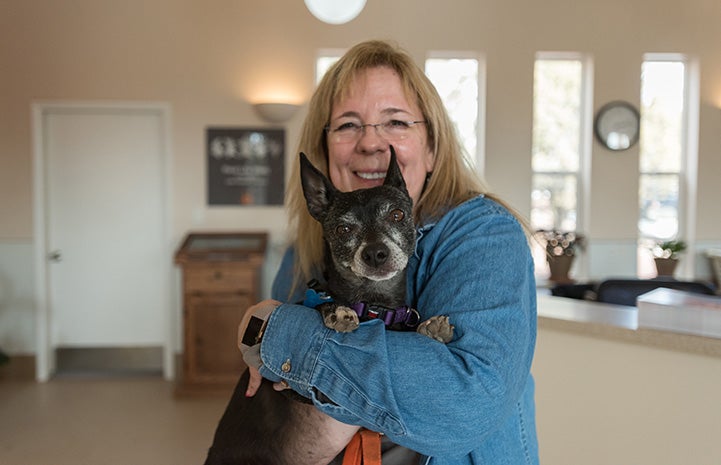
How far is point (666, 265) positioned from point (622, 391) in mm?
4382

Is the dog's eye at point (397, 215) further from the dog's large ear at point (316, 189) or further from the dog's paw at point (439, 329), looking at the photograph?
the dog's paw at point (439, 329)

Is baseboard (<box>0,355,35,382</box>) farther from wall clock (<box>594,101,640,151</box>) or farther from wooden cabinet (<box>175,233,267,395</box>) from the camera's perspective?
wall clock (<box>594,101,640,151</box>)

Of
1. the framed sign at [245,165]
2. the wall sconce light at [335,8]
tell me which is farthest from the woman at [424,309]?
the framed sign at [245,165]

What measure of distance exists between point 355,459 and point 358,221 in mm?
452

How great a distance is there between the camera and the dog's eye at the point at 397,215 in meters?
1.17

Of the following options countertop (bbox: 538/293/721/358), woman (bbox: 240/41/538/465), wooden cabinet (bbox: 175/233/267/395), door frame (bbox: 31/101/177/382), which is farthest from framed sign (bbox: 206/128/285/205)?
woman (bbox: 240/41/538/465)

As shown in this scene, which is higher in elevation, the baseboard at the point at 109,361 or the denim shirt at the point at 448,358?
the denim shirt at the point at 448,358

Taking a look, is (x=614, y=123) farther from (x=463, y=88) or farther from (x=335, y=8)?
(x=335, y=8)

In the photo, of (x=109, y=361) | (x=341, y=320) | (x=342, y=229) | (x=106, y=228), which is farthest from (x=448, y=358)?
(x=109, y=361)

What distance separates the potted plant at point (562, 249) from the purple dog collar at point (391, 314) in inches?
188

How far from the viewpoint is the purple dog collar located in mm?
1125

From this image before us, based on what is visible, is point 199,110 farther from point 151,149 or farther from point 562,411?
point 562,411

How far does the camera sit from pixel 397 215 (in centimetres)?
118

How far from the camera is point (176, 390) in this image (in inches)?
191
